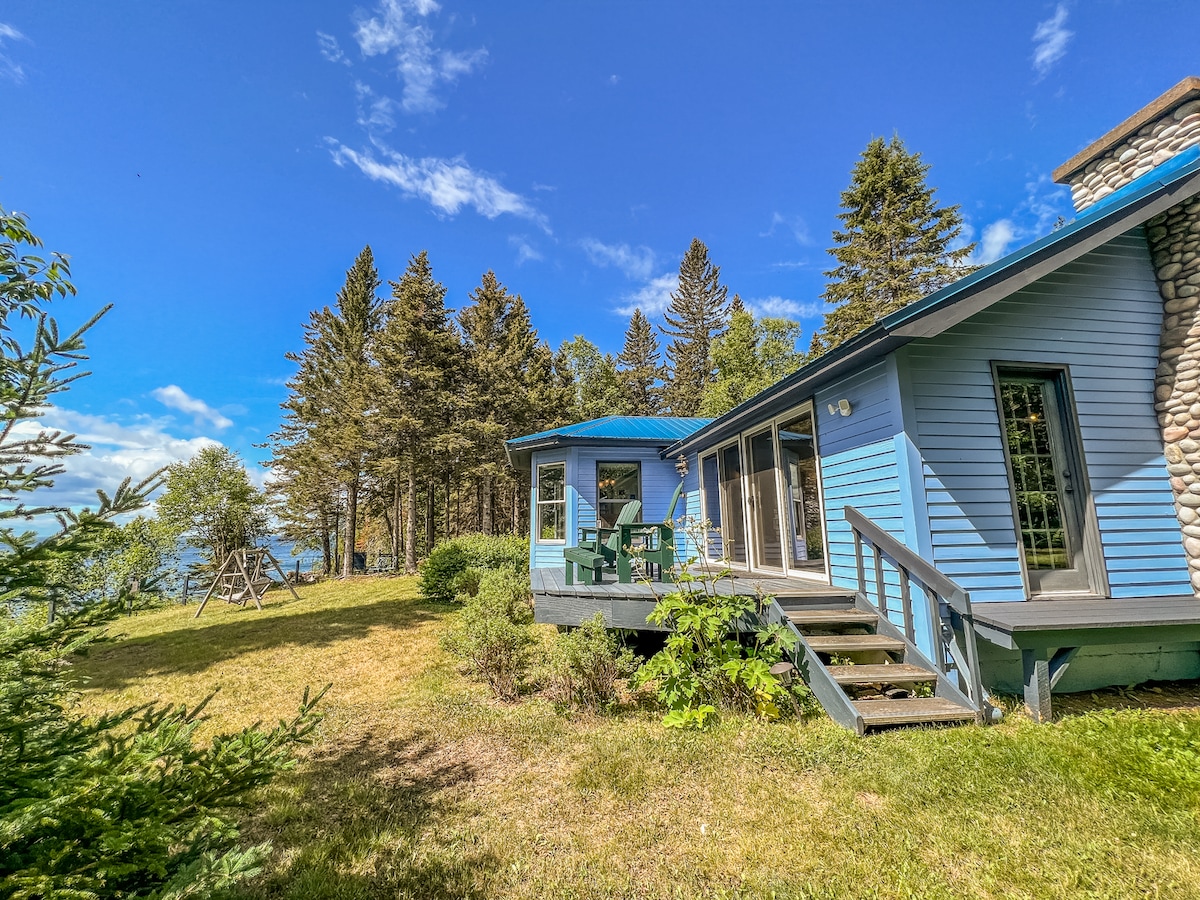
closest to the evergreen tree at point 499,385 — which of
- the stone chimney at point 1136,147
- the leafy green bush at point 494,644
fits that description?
the leafy green bush at point 494,644

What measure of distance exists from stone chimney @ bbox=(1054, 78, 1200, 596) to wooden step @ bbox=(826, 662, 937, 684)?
328 cm

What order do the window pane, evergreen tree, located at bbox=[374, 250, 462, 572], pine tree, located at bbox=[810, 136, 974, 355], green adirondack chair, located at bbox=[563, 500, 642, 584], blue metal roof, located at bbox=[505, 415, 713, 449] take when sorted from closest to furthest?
green adirondack chair, located at bbox=[563, 500, 642, 584] → blue metal roof, located at bbox=[505, 415, 713, 449] → the window pane → evergreen tree, located at bbox=[374, 250, 462, 572] → pine tree, located at bbox=[810, 136, 974, 355]

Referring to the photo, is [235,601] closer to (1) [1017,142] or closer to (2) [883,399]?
(2) [883,399]

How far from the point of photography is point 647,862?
232 centimetres

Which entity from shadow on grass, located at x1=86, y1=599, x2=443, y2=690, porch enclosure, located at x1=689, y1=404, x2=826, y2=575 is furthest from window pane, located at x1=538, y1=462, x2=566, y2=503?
shadow on grass, located at x1=86, y1=599, x2=443, y2=690

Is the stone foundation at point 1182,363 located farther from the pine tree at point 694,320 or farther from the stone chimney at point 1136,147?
the pine tree at point 694,320

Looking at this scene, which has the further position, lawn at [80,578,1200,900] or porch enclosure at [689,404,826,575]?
porch enclosure at [689,404,826,575]

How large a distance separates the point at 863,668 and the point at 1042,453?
9.83ft

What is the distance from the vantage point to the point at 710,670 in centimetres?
402

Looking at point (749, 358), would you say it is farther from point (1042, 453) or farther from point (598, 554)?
point (598, 554)

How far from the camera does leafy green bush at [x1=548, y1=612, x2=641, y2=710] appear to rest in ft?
13.8

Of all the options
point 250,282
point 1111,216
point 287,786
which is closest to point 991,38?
point 1111,216

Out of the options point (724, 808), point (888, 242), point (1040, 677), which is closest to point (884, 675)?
point (1040, 677)

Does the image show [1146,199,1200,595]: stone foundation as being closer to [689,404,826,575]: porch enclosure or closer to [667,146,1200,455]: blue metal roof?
[667,146,1200,455]: blue metal roof
